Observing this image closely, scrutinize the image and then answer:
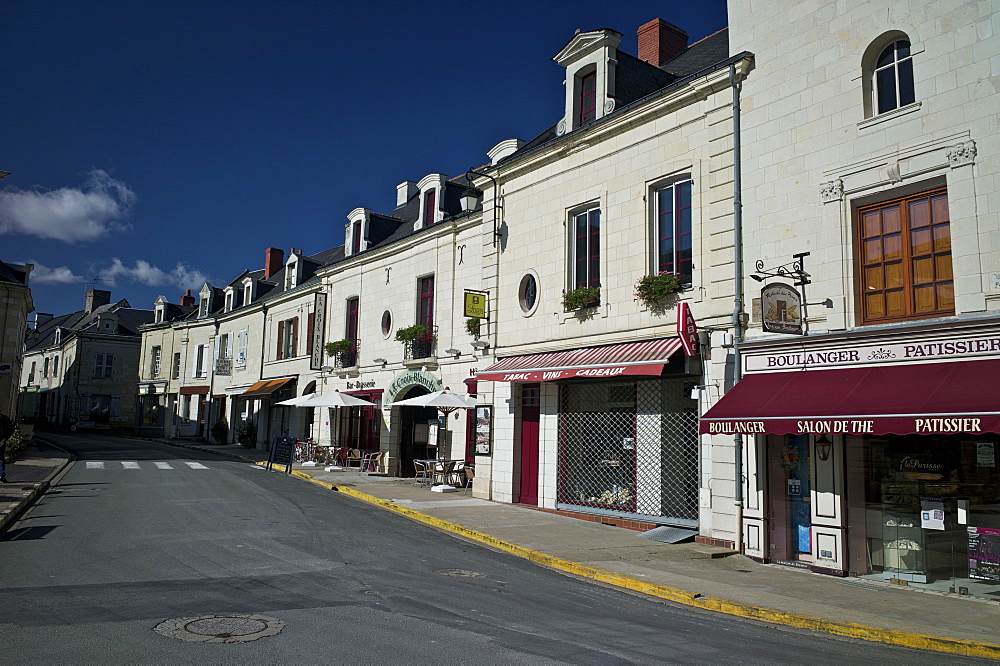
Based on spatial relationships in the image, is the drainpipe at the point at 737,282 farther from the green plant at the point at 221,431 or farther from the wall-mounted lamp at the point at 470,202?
the green plant at the point at 221,431

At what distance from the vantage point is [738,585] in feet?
28.3

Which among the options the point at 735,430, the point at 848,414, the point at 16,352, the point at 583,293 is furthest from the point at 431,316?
the point at 16,352

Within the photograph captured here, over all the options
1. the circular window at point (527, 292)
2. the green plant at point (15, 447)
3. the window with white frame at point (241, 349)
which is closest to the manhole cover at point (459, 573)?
the circular window at point (527, 292)

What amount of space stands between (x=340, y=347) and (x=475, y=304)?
9298mm

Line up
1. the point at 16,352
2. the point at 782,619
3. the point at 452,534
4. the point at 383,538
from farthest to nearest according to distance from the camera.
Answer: the point at 16,352, the point at 452,534, the point at 383,538, the point at 782,619

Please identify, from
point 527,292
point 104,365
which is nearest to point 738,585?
point 527,292

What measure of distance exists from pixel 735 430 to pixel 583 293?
4959mm

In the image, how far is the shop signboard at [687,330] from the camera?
11.3 m

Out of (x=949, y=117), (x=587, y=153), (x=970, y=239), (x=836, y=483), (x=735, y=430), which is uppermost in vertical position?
(x=587, y=153)

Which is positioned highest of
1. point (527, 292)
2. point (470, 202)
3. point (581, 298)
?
point (470, 202)

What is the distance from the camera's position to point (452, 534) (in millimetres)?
12219

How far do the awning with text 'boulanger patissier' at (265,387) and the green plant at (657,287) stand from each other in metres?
19.5

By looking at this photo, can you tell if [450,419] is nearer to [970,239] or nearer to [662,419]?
[662,419]

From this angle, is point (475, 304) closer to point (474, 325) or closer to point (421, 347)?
point (474, 325)
